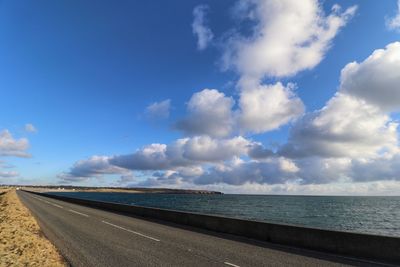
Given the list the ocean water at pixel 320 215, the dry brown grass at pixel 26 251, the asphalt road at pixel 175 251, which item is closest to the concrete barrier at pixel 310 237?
the asphalt road at pixel 175 251

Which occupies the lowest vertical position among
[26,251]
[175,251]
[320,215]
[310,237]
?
[26,251]

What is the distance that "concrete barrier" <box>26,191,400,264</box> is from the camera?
1066cm

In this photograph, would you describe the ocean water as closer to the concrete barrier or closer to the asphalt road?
the concrete barrier

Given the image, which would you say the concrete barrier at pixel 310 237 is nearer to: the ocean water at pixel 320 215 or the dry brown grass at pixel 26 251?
the dry brown grass at pixel 26 251

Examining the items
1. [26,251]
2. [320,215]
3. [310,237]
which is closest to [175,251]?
[26,251]

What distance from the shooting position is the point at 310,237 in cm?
1309

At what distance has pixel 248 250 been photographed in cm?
1253

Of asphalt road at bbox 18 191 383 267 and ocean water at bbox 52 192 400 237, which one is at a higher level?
ocean water at bbox 52 192 400 237

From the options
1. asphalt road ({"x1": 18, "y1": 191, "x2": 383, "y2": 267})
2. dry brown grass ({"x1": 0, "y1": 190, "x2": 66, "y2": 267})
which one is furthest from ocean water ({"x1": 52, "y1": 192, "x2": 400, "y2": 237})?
dry brown grass ({"x1": 0, "y1": 190, "x2": 66, "y2": 267})

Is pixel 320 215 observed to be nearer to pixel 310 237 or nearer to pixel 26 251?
pixel 310 237

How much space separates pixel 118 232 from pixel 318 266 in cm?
1018

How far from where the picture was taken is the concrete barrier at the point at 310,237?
10656 millimetres

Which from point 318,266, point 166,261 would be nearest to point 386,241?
point 318,266

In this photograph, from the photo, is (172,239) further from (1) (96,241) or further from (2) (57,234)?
(2) (57,234)
